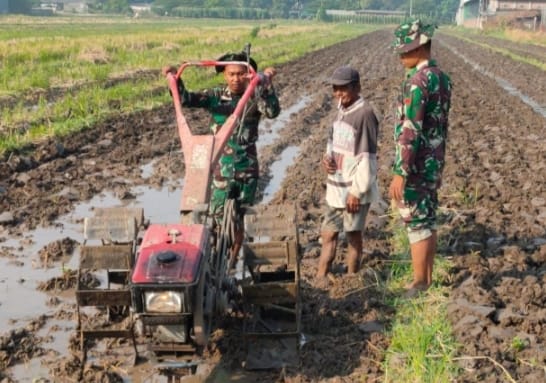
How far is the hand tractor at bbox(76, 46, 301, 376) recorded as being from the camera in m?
3.42

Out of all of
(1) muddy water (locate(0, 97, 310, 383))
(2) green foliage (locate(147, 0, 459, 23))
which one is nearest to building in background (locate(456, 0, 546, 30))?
(2) green foliage (locate(147, 0, 459, 23))

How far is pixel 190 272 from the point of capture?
11.3 ft

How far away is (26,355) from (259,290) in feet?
4.78

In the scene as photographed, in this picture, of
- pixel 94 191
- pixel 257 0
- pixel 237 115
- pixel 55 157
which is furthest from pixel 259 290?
pixel 257 0

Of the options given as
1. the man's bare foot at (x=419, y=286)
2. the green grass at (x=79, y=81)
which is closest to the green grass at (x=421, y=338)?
the man's bare foot at (x=419, y=286)

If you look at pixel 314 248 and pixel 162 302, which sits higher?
pixel 162 302

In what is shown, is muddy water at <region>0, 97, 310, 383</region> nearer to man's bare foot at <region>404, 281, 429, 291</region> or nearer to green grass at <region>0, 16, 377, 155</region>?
man's bare foot at <region>404, 281, 429, 291</region>

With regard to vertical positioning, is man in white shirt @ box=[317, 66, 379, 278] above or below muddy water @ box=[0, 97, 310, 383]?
above

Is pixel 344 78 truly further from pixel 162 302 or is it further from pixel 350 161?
pixel 162 302

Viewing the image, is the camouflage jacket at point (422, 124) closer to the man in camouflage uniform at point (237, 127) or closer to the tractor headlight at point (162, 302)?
the man in camouflage uniform at point (237, 127)

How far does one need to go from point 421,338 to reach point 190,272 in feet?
4.79

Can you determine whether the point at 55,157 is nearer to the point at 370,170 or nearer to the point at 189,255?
the point at 370,170

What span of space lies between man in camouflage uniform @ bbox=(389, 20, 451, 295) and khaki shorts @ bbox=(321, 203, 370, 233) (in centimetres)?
39

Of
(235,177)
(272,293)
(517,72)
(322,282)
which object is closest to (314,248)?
(322,282)
